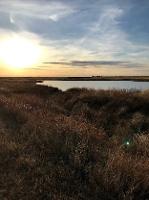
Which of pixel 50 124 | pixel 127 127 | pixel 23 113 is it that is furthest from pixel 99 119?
pixel 50 124

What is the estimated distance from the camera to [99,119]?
16953 mm

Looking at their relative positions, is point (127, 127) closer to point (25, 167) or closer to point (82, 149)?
point (82, 149)

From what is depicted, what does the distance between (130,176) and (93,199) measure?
1006 mm

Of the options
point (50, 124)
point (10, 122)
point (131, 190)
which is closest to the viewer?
point (131, 190)

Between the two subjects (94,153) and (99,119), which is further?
(99,119)

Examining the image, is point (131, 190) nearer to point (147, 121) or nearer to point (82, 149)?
point (82, 149)

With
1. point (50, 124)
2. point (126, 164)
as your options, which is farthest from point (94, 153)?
point (50, 124)

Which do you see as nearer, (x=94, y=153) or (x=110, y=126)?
(x=94, y=153)

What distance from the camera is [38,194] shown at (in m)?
6.68

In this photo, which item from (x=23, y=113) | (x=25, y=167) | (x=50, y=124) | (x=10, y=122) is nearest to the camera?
(x=25, y=167)

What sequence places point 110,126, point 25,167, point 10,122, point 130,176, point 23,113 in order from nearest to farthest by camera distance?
point 130,176 → point 25,167 → point 10,122 → point 23,113 → point 110,126

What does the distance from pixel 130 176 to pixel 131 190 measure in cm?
67

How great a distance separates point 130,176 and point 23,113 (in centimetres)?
816

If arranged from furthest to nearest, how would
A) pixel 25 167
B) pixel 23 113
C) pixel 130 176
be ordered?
pixel 23 113 < pixel 25 167 < pixel 130 176
